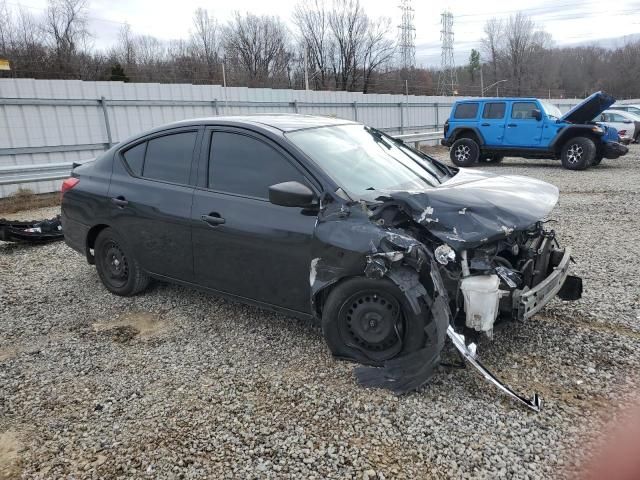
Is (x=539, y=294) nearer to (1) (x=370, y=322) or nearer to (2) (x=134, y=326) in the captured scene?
(1) (x=370, y=322)

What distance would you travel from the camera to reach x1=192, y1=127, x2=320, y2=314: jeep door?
3.41 metres

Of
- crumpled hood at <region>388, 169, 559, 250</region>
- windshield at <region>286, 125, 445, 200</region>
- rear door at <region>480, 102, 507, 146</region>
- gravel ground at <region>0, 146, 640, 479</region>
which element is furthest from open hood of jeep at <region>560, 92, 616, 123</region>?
crumpled hood at <region>388, 169, 559, 250</region>

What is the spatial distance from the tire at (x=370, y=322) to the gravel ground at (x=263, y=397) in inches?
8.5

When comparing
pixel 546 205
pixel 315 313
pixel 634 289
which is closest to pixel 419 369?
pixel 315 313

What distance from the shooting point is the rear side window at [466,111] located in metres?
14.4

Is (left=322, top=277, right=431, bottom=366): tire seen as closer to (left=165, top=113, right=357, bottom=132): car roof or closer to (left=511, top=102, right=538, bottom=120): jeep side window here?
(left=165, top=113, right=357, bottom=132): car roof

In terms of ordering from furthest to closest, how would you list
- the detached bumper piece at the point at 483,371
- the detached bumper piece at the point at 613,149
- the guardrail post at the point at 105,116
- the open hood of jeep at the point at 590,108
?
the detached bumper piece at the point at 613,149
the open hood of jeep at the point at 590,108
the guardrail post at the point at 105,116
the detached bumper piece at the point at 483,371

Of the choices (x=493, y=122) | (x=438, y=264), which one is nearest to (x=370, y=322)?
(x=438, y=264)

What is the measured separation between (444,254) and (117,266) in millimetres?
3148

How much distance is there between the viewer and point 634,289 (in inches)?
179

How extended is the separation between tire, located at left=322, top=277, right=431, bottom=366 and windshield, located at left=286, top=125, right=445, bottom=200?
64 cm

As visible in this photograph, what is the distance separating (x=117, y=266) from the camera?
185 inches

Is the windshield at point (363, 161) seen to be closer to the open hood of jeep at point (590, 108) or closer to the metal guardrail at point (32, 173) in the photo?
the metal guardrail at point (32, 173)

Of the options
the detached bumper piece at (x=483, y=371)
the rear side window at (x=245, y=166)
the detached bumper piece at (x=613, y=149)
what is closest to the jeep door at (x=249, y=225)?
the rear side window at (x=245, y=166)
